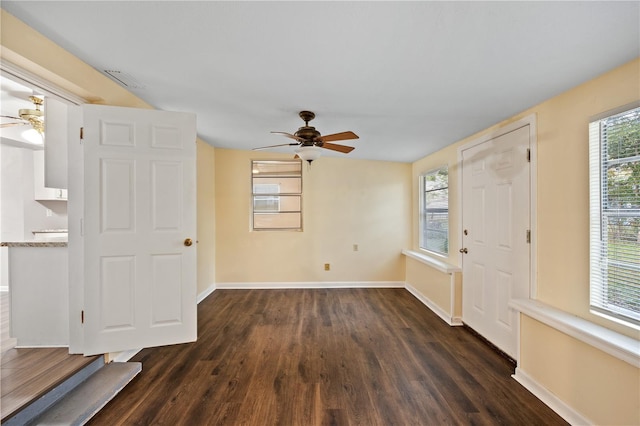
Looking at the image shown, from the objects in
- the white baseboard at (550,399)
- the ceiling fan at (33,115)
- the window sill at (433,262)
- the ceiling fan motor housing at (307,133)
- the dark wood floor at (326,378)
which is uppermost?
the ceiling fan at (33,115)

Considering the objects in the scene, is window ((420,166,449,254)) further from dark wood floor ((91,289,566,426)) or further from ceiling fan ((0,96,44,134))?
ceiling fan ((0,96,44,134))

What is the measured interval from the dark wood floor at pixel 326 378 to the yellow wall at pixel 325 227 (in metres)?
1.27

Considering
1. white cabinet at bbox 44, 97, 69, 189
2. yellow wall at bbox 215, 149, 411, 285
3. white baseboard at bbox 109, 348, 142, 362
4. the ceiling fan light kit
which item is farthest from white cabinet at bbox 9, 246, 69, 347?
yellow wall at bbox 215, 149, 411, 285

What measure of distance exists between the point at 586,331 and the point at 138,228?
317 cm

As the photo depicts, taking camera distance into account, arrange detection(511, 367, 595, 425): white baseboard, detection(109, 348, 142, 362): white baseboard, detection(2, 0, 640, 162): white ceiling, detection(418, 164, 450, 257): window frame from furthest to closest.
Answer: detection(418, 164, 450, 257): window frame → detection(109, 348, 142, 362): white baseboard → detection(511, 367, 595, 425): white baseboard → detection(2, 0, 640, 162): white ceiling

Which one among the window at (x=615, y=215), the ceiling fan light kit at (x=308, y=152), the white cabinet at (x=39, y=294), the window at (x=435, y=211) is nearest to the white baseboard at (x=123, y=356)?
the white cabinet at (x=39, y=294)

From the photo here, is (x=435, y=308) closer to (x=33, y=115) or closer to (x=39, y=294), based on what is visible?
(x=39, y=294)

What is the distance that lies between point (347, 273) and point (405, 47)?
3.71 m

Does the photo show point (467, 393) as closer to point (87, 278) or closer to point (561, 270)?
point (561, 270)

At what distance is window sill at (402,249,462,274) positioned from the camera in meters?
3.12

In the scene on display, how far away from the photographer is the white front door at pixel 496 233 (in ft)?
7.43

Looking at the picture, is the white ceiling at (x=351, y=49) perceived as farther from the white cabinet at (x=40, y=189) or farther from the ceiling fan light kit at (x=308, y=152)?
the white cabinet at (x=40, y=189)

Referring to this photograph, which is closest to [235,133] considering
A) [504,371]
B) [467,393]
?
[467,393]

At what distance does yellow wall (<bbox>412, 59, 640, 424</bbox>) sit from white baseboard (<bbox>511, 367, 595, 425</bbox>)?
3 centimetres
